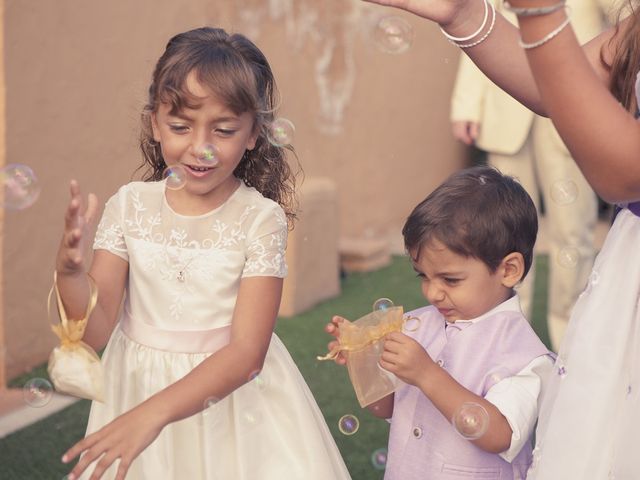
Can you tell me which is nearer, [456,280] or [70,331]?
[70,331]

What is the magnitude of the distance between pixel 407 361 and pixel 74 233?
0.76 metres

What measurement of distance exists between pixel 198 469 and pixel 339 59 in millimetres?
5646

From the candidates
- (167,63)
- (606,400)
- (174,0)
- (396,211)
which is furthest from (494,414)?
(396,211)

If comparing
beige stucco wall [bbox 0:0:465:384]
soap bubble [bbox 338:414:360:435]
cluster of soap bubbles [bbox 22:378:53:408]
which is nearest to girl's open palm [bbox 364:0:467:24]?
soap bubble [bbox 338:414:360:435]

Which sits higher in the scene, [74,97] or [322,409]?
[74,97]

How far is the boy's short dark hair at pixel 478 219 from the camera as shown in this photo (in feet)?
7.69

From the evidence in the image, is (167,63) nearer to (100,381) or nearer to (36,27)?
(100,381)

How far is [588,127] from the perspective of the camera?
5.26 feet

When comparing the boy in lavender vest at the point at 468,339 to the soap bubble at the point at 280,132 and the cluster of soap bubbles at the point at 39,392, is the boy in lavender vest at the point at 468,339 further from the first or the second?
the cluster of soap bubbles at the point at 39,392

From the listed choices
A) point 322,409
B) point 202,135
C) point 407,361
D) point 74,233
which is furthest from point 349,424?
point 322,409

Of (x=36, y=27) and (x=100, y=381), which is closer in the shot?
(x=100, y=381)

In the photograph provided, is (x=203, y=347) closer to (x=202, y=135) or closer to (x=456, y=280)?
(x=202, y=135)

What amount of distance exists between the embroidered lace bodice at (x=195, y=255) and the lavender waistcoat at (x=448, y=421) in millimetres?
437

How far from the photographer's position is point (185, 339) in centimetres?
234
